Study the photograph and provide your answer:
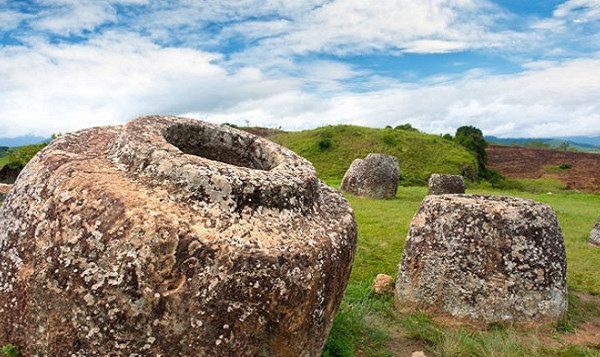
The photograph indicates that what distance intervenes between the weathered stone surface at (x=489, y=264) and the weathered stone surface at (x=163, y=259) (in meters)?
5.19

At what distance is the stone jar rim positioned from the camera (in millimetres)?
4789

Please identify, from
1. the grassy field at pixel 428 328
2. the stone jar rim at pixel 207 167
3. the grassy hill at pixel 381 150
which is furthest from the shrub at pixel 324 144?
the stone jar rim at pixel 207 167

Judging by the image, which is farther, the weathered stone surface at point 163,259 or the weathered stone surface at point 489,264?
the weathered stone surface at point 489,264

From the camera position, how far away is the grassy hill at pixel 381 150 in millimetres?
38875

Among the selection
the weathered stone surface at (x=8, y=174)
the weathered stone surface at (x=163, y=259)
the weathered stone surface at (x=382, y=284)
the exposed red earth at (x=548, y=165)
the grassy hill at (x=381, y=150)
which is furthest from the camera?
the exposed red earth at (x=548, y=165)

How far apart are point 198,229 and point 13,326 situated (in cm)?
188

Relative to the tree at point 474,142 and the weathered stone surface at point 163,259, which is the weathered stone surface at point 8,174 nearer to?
the weathered stone surface at point 163,259

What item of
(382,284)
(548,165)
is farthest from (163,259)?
(548,165)

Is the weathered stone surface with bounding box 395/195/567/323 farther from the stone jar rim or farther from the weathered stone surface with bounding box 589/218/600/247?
the weathered stone surface with bounding box 589/218/600/247

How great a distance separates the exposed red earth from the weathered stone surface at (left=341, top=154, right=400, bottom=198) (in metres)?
21.7

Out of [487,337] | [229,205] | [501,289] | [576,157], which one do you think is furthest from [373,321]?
[576,157]

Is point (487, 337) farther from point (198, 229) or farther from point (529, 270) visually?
point (198, 229)

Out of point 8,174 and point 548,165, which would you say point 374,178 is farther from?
point 548,165

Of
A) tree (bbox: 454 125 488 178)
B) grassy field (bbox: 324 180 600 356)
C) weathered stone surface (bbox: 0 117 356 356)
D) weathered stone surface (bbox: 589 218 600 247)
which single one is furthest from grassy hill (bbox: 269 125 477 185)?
weathered stone surface (bbox: 0 117 356 356)
